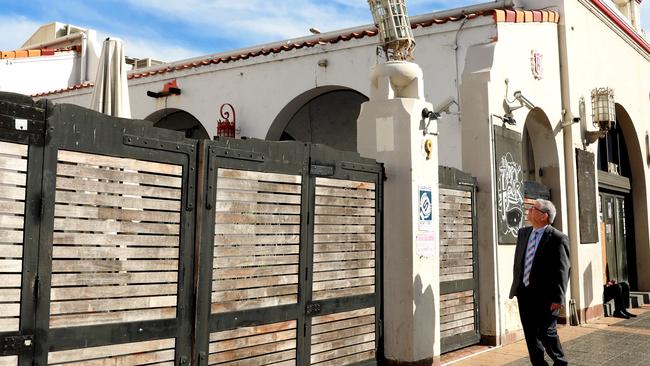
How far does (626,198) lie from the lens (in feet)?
47.8

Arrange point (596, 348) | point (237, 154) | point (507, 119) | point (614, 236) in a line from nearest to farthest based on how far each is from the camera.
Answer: point (237, 154)
point (596, 348)
point (507, 119)
point (614, 236)

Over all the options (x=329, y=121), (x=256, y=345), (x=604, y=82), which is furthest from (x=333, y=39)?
(x=256, y=345)

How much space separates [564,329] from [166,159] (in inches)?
293

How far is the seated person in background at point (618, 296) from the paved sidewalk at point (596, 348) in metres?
0.68

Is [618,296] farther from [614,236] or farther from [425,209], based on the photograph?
[425,209]

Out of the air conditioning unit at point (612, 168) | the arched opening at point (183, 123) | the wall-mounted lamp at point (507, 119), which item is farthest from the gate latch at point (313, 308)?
the air conditioning unit at point (612, 168)

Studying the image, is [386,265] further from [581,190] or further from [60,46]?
[60,46]

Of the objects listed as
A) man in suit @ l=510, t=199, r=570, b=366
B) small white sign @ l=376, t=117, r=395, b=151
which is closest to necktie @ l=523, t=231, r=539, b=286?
man in suit @ l=510, t=199, r=570, b=366

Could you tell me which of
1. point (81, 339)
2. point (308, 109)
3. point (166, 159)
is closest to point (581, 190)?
point (308, 109)

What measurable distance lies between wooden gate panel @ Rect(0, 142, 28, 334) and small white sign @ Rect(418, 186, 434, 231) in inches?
155

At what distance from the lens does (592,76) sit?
11.7m

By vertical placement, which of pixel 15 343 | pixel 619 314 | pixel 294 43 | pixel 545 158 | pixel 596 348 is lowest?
pixel 596 348

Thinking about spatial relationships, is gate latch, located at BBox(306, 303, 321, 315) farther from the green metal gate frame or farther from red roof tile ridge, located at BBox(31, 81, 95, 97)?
red roof tile ridge, located at BBox(31, 81, 95, 97)

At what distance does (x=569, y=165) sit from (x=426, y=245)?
16.7 feet
